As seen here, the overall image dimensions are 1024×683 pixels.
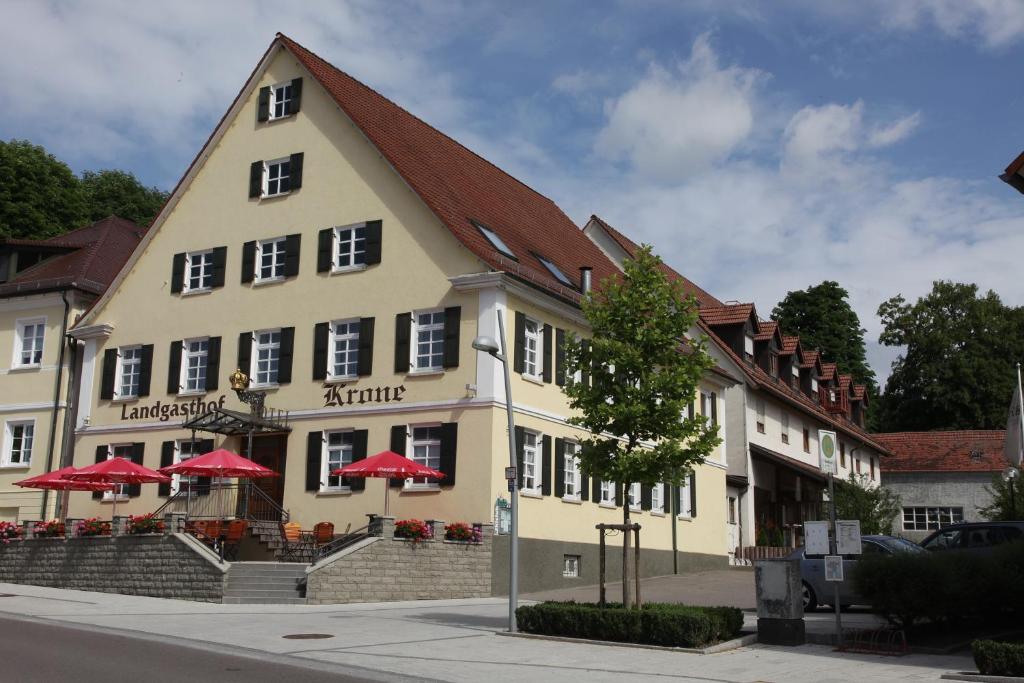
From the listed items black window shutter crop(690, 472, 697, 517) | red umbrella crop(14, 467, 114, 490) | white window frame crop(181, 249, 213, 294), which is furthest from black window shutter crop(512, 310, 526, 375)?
red umbrella crop(14, 467, 114, 490)

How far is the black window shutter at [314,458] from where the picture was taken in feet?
93.3

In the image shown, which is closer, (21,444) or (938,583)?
(938,583)

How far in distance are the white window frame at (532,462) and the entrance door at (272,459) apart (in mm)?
6296

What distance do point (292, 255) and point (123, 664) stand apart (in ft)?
62.0

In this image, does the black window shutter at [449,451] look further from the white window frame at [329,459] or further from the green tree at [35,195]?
the green tree at [35,195]

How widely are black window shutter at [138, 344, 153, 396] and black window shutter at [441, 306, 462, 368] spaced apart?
995 cm

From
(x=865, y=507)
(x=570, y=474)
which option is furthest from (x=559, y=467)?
(x=865, y=507)

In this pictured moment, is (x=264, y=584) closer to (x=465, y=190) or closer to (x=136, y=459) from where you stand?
(x=136, y=459)

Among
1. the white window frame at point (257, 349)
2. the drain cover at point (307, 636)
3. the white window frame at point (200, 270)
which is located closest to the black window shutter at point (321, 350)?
the white window frame at point (257, 349)

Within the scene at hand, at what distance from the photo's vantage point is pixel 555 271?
3183 cm

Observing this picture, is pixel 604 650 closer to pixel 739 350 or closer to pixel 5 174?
pixel 739 350

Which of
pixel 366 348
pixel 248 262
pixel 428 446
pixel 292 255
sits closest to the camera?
pixel 428 446

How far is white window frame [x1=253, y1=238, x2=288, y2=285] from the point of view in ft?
101

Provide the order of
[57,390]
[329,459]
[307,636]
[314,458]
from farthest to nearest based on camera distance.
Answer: [57,390] → [329,459] → [314,458] → [307,636]
